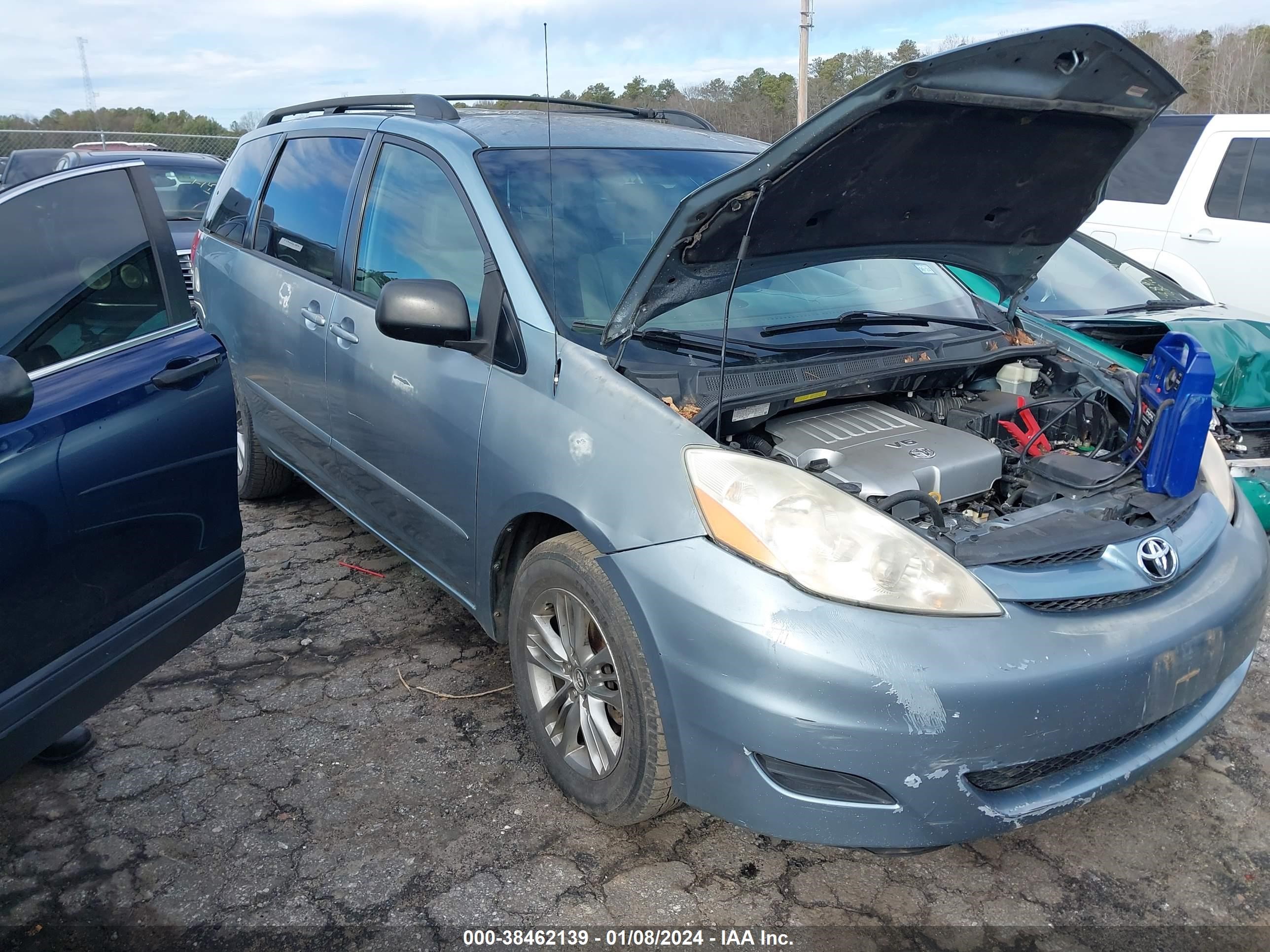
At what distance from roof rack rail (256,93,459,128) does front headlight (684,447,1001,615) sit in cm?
192

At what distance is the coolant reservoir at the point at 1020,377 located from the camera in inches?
124

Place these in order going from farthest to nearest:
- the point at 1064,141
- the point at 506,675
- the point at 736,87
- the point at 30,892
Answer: the point at 736,87 < the point at 506,675 < the point at 1064,141 < the point at 30,892

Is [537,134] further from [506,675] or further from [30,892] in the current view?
[30,892]

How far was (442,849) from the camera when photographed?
245 centimetres

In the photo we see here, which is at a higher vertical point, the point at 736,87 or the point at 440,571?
the point at 736,87

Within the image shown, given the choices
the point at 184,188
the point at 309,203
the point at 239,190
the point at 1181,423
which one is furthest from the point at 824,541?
the point at 184,188

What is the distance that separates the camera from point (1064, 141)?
8.50 feet

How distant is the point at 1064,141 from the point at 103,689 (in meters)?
2.89

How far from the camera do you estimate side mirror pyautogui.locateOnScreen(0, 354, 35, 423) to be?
1980 millimetres

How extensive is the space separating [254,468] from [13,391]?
8.68ft

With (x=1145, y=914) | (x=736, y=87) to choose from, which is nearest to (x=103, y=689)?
(x=1145, y=914)

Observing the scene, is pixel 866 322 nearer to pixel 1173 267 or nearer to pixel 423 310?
pixel 423 310

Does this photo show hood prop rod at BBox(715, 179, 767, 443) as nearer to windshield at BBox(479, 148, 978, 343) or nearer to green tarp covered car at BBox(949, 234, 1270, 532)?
windshield at BBox(479, 148, 978, 343)

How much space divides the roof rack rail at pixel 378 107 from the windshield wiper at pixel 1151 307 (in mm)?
3530
